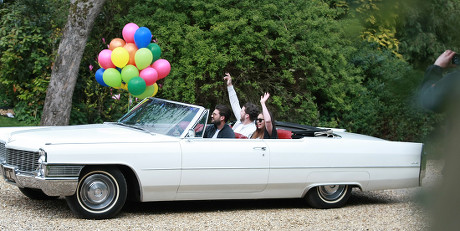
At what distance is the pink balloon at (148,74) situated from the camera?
10078mm

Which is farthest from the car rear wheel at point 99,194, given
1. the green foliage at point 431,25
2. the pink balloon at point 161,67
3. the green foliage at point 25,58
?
the green foliage at point 25,58

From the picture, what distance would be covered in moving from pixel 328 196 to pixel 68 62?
20.9 ft

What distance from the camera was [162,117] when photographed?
759cm

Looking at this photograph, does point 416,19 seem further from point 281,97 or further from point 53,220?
point 281,97

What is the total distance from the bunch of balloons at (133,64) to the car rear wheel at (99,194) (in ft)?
10.9

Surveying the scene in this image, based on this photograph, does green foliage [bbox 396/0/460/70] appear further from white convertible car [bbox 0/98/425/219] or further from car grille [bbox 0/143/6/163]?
car grille [bbox 0/143/6/163]

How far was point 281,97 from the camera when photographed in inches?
513

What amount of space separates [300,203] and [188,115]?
204 cm

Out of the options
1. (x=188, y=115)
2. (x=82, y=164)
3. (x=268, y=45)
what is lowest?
(x=82, y=164)

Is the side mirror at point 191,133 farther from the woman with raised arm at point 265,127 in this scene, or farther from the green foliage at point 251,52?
the green foliage at point 251,52

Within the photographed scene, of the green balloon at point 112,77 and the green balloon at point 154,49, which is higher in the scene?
the green balloon at point 154,49

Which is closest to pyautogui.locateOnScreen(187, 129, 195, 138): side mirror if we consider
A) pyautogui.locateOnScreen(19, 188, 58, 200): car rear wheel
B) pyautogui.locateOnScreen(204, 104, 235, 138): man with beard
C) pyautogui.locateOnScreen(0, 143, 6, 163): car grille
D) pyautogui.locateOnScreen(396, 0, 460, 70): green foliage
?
pyautogui.locateOnScreen(204, 104, 235, 138): man with beard

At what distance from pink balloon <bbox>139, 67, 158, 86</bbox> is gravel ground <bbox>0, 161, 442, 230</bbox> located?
273 centimetres

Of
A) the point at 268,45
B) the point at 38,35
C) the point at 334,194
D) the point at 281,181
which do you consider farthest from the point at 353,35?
the point at 38,35
